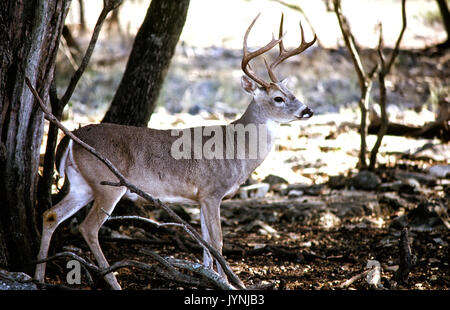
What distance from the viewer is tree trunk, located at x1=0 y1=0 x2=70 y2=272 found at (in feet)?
16.3

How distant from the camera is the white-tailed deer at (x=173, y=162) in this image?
5367 mm

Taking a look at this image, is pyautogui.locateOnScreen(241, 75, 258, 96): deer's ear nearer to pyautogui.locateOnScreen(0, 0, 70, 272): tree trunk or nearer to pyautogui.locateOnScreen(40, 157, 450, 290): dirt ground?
pyautogui.locateOnScreen(40, 157, 450, 290): dirt ground

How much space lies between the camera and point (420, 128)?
10.8m

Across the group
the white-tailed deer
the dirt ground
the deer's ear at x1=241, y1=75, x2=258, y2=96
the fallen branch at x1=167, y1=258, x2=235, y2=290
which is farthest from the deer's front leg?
the deer's ear at x1=241, y1=75, x2=258, y2=96

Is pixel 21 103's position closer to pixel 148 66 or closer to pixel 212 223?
pixel 212 223

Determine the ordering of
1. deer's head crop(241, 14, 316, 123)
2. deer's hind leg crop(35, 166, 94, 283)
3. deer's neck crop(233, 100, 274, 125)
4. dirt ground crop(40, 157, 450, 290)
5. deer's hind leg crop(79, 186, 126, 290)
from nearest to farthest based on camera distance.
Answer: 1. deer's hind leg crop(35, 166, 94, 283)
2. deer's hind leg crop(79, 186, 126, 290)
3. dirt ground crop(40, 157, 450, 290)
4. deer's head crop(241, 14, 316, 123)
5. deer's neck crop(233, 100, 274, 125)

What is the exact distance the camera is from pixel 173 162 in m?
5.84

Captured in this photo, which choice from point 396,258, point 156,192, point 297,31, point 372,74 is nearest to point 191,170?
point 156,192

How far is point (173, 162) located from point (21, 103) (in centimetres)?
143

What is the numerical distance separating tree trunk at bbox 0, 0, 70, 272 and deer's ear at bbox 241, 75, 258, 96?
204 centimetres

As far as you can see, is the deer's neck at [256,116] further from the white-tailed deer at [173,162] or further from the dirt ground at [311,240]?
the dirt ground at [311,240]
